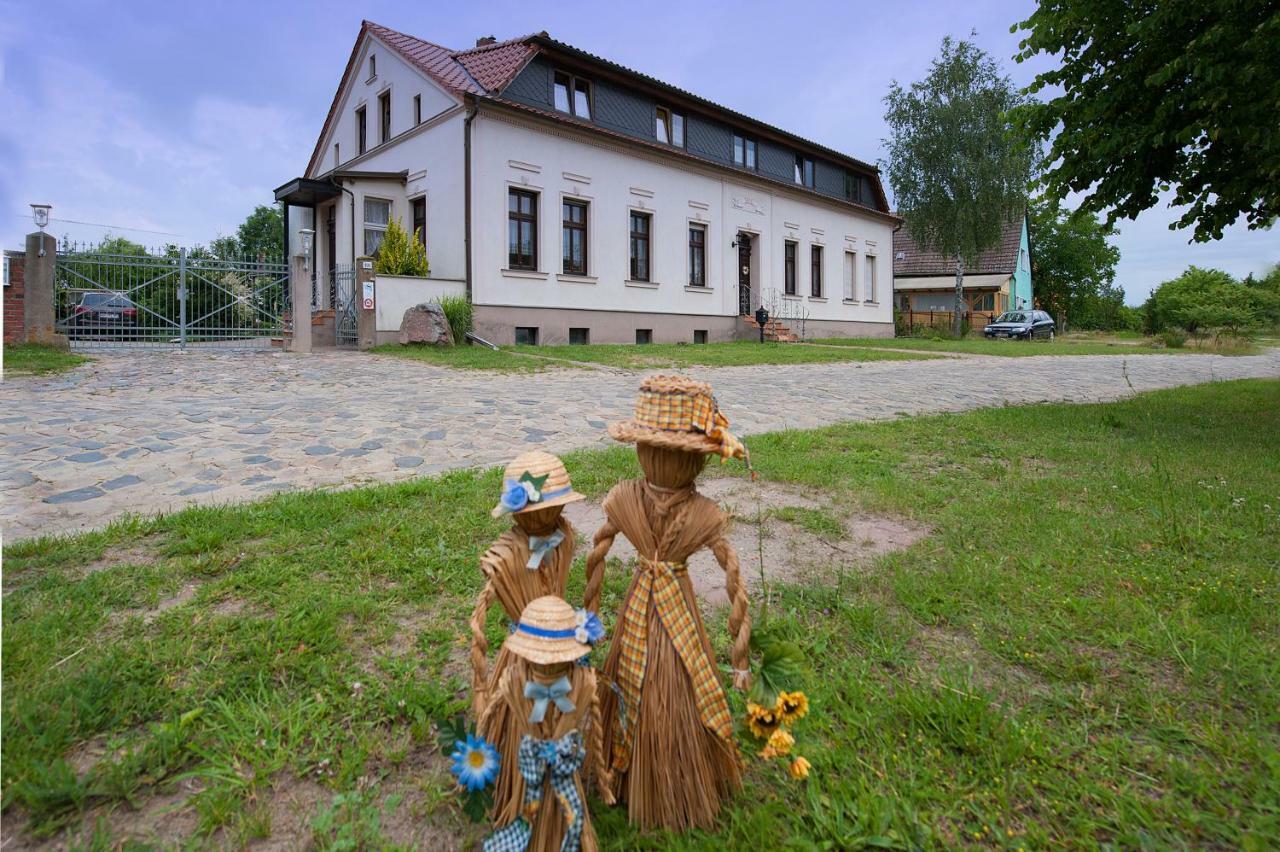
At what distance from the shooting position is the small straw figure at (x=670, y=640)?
151 cm

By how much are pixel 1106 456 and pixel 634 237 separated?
1792cm

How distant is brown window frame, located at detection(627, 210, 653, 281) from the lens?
859 inches

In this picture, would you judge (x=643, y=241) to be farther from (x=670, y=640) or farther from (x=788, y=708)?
(x=788, y=708)

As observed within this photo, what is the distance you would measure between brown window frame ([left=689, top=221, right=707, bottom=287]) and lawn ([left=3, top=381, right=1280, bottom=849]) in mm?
20608

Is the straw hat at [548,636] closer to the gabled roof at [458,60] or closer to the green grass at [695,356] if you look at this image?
the green grass at [695,356]

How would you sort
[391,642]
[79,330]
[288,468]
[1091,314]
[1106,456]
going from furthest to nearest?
1. [1091,314]
2. [79,330]
3. [1106,456]
4. [288,468]
5. [391,642]

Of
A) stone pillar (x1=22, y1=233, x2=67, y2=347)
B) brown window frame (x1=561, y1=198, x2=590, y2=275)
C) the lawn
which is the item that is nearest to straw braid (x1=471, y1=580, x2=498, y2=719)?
the lawn

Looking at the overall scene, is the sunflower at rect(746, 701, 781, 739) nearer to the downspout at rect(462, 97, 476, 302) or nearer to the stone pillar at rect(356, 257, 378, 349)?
the stone pillar at rect(356, 257, 378, 349)

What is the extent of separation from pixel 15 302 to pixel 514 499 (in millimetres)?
17610

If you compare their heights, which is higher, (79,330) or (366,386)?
(79,330)

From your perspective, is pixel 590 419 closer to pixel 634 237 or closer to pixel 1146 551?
pixel 1146 551

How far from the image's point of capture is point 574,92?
1997cm

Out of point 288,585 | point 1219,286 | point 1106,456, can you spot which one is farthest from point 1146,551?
point 1219,286

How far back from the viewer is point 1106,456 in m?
5.50
